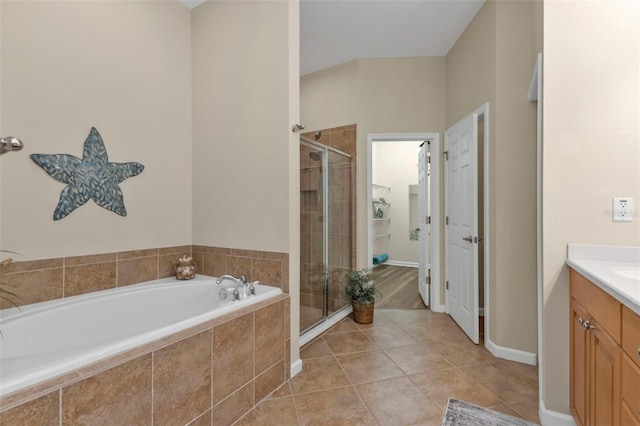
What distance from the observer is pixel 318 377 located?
2.01m

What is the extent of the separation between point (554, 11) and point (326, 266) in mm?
2463

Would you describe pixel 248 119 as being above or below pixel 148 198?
above

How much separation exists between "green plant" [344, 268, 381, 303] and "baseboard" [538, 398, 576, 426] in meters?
1.59

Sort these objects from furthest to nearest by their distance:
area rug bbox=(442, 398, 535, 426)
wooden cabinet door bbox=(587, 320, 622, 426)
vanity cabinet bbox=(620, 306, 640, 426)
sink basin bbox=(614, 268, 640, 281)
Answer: area rug bbox=(442, 398, 535, 426)
sink basin bbox=(614, 268, 640, 281)
wooden cabinet door bbox=(587, 320, 622, 426)
vanity cabinet bbox=(620, 306, 640, 426)

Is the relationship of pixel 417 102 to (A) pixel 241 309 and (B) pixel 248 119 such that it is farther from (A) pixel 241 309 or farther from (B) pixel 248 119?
(A) pixel 241 309

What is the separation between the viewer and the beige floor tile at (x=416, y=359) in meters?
2.11

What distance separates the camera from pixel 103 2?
1.98 meters

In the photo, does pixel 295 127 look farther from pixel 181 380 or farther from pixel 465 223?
pixel 465 223

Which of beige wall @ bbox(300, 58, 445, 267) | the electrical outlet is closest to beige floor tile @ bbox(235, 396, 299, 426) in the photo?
beige wall @ bbox(300, 58, 445, 267)

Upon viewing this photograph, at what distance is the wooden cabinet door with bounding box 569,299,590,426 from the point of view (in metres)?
1.29

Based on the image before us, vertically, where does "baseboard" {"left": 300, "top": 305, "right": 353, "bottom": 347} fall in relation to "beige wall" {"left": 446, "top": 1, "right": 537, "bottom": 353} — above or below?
below

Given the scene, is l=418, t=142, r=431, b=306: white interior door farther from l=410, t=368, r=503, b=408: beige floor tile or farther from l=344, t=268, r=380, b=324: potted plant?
l=410, t=368, r=503, b=408: beige floor tile

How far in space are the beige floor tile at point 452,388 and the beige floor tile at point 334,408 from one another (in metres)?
0.46

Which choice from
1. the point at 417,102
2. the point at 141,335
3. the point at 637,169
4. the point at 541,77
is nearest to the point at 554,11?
the point at 541,77
